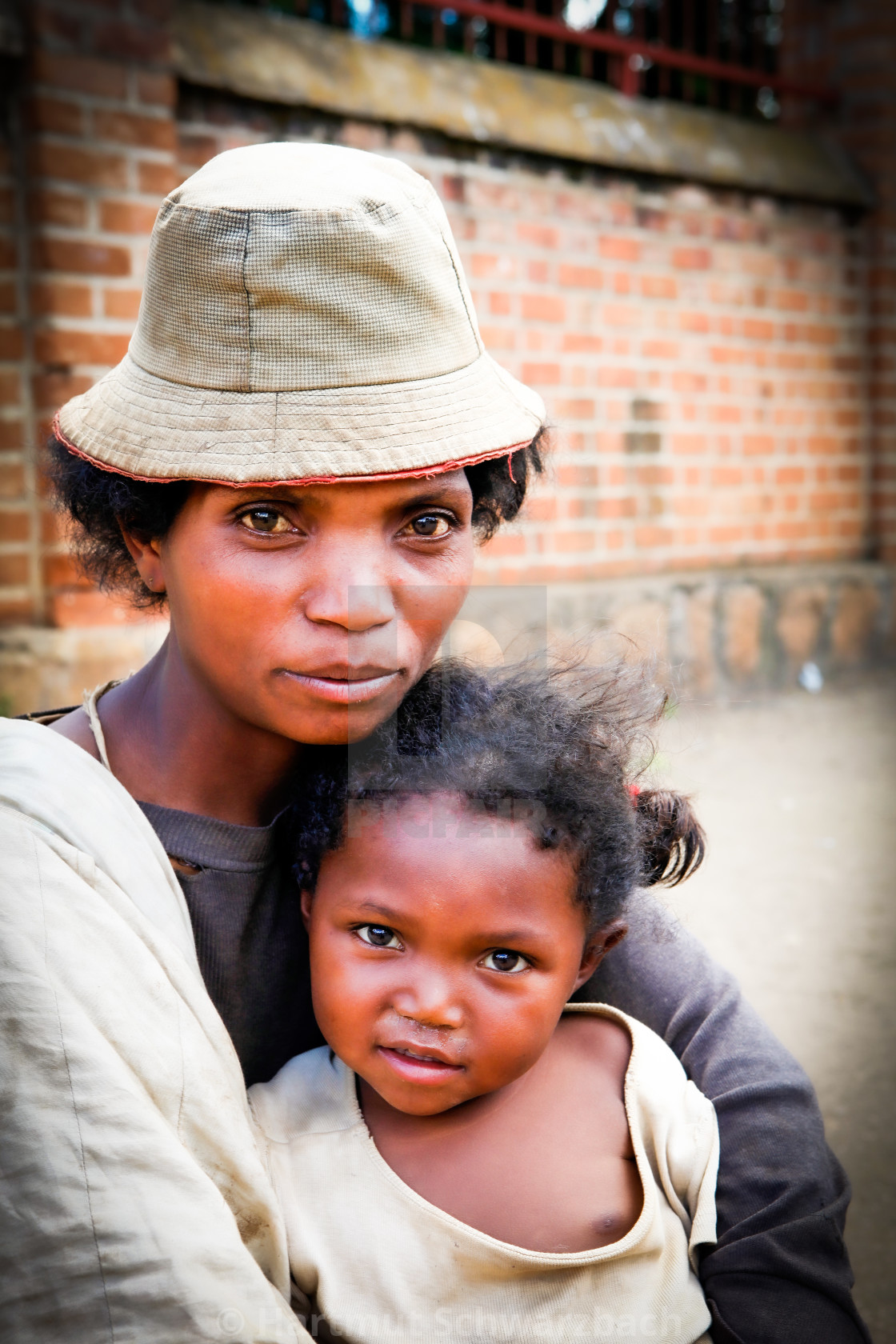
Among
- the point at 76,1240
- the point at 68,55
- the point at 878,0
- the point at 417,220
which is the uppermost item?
the point at 878,0

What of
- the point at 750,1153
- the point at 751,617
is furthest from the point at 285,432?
the point at 751,617

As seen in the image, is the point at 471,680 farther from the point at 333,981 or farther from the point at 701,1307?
the point at 701,1307

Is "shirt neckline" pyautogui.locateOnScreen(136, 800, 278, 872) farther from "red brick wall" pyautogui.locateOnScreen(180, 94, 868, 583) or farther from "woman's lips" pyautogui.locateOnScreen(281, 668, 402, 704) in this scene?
"red brick wall" pyautogui.locateOnScreen(180, 94, 868, 583)

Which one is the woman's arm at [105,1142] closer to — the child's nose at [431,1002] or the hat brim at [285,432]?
the child's nose at [431,1002]

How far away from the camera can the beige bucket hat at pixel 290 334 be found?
4.31ft

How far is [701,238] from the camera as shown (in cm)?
554

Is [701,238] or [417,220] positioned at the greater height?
[701,238]

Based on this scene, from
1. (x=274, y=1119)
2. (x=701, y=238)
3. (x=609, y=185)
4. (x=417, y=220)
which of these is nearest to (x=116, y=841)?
(x=274, y=1119)

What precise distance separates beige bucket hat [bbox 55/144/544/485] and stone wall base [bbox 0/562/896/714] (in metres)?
2.03

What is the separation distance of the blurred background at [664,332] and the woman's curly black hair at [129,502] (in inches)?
15.9

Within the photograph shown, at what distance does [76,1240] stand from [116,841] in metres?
0.41

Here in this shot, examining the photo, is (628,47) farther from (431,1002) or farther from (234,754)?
(431,1002)

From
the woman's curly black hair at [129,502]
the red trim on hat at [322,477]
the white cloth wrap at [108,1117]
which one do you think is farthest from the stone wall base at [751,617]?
→ the white cloth wrap at [108,1117]

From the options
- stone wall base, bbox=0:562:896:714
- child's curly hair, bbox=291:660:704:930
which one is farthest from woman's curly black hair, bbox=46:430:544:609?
stone wall base, bbox=0:562:896:714
